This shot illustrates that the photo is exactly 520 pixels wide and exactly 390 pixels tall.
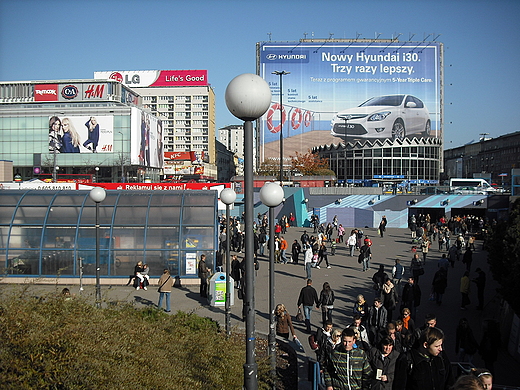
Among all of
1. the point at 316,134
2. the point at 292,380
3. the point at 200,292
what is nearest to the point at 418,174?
the point at 316,134

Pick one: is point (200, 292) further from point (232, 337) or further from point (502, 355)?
point (502, 355)

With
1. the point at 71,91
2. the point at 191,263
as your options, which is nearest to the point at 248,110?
the point at 191,263

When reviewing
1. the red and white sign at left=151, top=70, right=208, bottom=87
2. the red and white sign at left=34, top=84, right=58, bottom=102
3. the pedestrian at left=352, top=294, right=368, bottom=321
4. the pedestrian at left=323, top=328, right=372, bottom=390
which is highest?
→ the red and white sign at left=151, top=70, right=208, bottom=87

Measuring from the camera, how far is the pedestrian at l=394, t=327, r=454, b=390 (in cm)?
574

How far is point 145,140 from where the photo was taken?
74562 millimetres

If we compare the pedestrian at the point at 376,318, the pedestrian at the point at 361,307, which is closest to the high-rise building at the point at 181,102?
the pedestrian at the point at 361,307

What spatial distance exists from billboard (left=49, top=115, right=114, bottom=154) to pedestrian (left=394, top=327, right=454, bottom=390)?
2611 inches

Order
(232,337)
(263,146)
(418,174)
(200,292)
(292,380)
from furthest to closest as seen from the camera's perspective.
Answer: (263,146) < (418,174) < (200,292) < (232,337) < (292,380)

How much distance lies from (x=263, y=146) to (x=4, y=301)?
95522 mm

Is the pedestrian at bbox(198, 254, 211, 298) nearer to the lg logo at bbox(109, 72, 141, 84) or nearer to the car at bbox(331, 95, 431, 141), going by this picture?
the car at bbox(331, 95, 431, 141)

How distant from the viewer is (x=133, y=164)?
226 feet

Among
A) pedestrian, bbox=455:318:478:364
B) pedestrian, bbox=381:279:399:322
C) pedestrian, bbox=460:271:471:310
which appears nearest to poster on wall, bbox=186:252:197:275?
pedestrian, bbox=381:279:399:322

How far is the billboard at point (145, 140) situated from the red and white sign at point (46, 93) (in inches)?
505

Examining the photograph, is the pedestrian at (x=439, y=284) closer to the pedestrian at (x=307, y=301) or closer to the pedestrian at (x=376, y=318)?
the pedestrian at (x=307, y=301)
